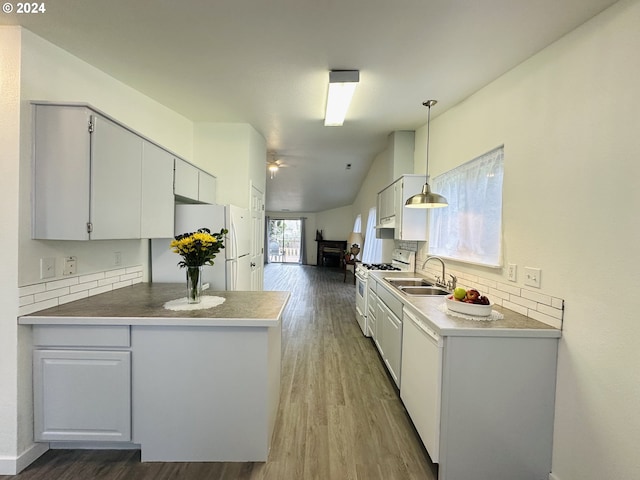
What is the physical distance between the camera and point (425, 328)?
1872mm

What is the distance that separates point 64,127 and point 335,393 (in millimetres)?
2740

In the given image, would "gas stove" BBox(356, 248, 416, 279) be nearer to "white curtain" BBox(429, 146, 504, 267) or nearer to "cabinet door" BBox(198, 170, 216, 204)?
"white curtain" BBox(429, 146, 504, 267)

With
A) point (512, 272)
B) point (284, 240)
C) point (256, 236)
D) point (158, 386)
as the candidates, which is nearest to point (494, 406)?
point (512, 272)

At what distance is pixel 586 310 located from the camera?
1.51 m

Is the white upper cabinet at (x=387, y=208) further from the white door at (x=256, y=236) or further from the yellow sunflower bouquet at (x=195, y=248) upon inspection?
the yellow sunflower bouquet at (x=195, y=248)

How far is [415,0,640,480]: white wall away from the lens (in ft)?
4.35

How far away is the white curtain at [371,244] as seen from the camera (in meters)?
6.81

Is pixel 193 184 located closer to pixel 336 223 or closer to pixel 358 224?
pixel 358 224

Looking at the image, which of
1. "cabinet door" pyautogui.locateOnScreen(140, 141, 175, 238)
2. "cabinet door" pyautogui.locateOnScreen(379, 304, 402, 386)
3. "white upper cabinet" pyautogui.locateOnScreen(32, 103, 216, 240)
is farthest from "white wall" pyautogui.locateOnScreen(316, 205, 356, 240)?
"white upper cabinet" pyautogui.locateOnScreen(32, 103, 216, 240)

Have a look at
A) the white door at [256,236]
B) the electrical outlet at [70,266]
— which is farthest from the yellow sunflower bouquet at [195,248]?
the white door at [256,236]

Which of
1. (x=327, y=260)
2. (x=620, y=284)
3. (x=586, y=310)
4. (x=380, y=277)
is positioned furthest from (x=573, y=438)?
(x=327, y=260)

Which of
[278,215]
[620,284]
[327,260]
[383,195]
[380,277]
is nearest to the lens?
[620,284]

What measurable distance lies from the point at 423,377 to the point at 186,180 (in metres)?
2.67

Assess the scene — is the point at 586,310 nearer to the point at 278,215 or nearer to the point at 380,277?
the point at 380,277
